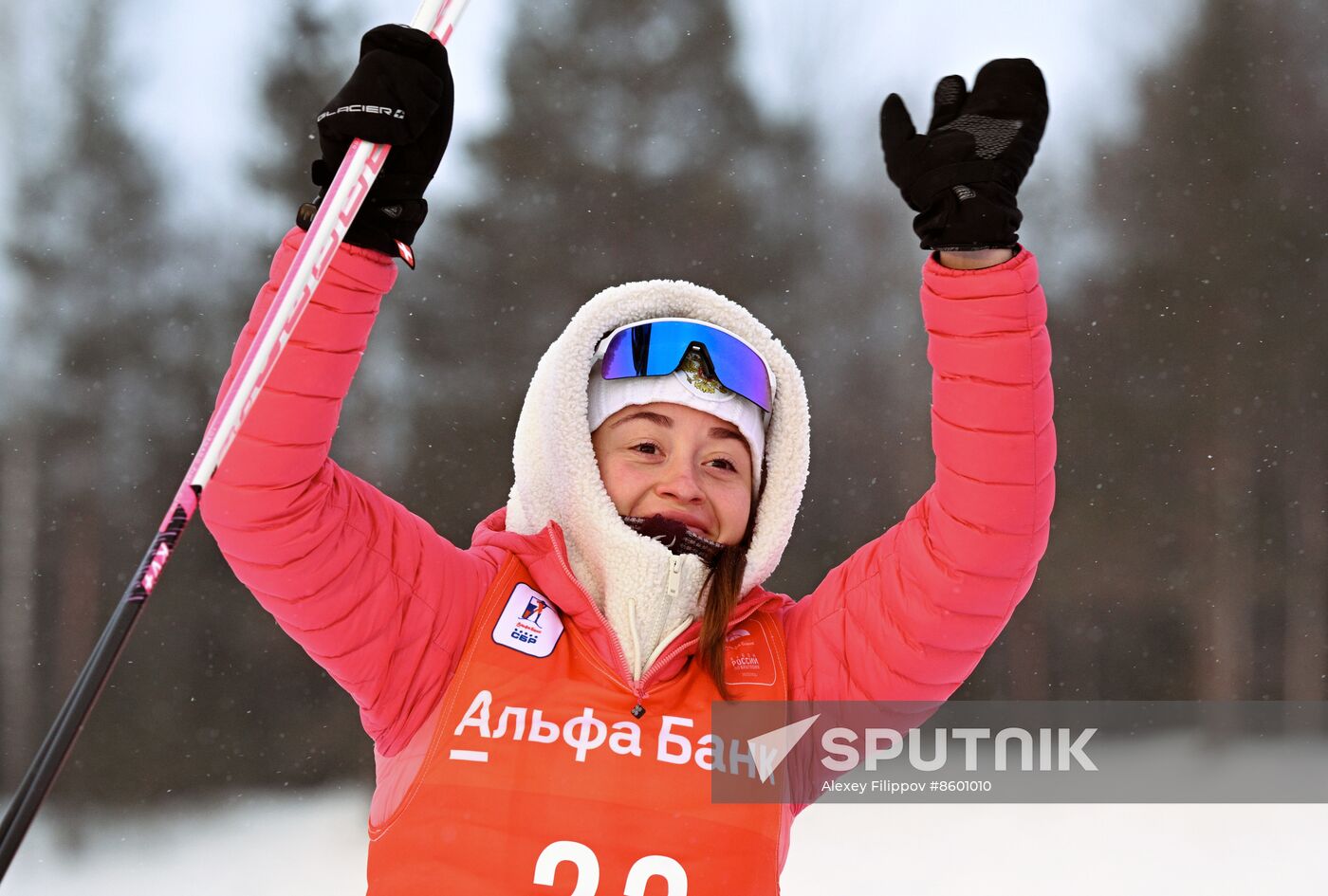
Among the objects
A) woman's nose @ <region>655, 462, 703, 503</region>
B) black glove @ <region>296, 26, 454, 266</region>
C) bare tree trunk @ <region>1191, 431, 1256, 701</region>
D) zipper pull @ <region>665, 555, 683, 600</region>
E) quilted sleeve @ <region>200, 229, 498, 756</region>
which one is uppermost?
bare tree trunk @ <region>1191, 431, 1256, 701</region>

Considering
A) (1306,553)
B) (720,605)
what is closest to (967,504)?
(720,605)

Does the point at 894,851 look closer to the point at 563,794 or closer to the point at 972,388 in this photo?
the point at 563,794

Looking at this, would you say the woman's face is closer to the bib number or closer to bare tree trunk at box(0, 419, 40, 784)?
the bib number

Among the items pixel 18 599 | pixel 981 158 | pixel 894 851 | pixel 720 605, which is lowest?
pixel 720 605

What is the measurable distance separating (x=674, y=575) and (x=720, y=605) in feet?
0.29

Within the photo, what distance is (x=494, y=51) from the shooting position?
8.94 metres

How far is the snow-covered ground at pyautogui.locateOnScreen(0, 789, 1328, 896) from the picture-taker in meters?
4.98

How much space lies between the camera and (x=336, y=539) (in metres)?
1.56

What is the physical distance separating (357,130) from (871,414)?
26.4ft

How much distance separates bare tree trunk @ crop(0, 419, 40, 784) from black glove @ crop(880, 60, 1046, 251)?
23.6 ft

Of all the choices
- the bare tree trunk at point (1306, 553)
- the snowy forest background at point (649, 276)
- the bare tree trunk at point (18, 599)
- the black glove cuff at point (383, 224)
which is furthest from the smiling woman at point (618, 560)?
the bare tree trunk at point (1306, 553)

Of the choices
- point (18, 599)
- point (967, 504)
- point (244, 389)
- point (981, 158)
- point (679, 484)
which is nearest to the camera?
point (244, 389)

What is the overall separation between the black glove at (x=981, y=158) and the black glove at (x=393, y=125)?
638 mm

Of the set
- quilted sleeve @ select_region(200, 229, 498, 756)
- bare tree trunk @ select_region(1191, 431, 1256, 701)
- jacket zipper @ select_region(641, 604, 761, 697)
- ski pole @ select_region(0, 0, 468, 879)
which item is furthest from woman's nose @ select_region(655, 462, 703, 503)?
bare tree trunk @ select_region(1191, 431, 1256, 701)
